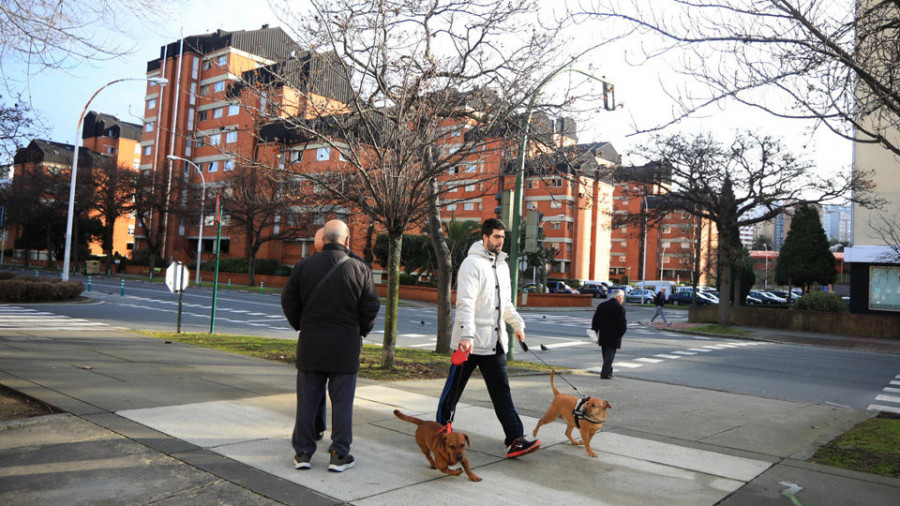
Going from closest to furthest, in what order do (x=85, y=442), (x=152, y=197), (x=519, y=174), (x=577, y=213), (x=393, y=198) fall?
(x=85, y=442)
(x=393, y=198)
(x=519, y=174)
(x=152, y=197)
(x=577, y=213)

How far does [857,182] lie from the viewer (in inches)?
993

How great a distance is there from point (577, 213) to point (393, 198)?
63.7 meters

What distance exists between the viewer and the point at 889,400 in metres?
10.9

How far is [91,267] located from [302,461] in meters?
57.9

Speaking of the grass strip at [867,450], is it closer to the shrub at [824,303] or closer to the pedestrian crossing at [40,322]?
the pedestrian crossing at [40,322]

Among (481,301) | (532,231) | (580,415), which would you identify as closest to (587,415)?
(580,415)

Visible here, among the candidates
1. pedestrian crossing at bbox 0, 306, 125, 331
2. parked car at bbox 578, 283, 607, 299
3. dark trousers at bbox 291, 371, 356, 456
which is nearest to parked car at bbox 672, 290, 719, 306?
parked car at bbox 578, 283, 607, 299

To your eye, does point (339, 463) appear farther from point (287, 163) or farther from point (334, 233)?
point (287, 163)

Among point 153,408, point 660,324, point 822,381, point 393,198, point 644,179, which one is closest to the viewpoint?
point 153,408

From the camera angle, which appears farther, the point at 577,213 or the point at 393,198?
the point at 577,213

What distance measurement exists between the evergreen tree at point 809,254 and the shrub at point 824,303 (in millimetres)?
13951

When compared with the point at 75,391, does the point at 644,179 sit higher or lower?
higher

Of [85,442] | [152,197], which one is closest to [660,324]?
[85,442]

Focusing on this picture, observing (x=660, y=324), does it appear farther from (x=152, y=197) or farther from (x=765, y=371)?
(x=152, y=197)
